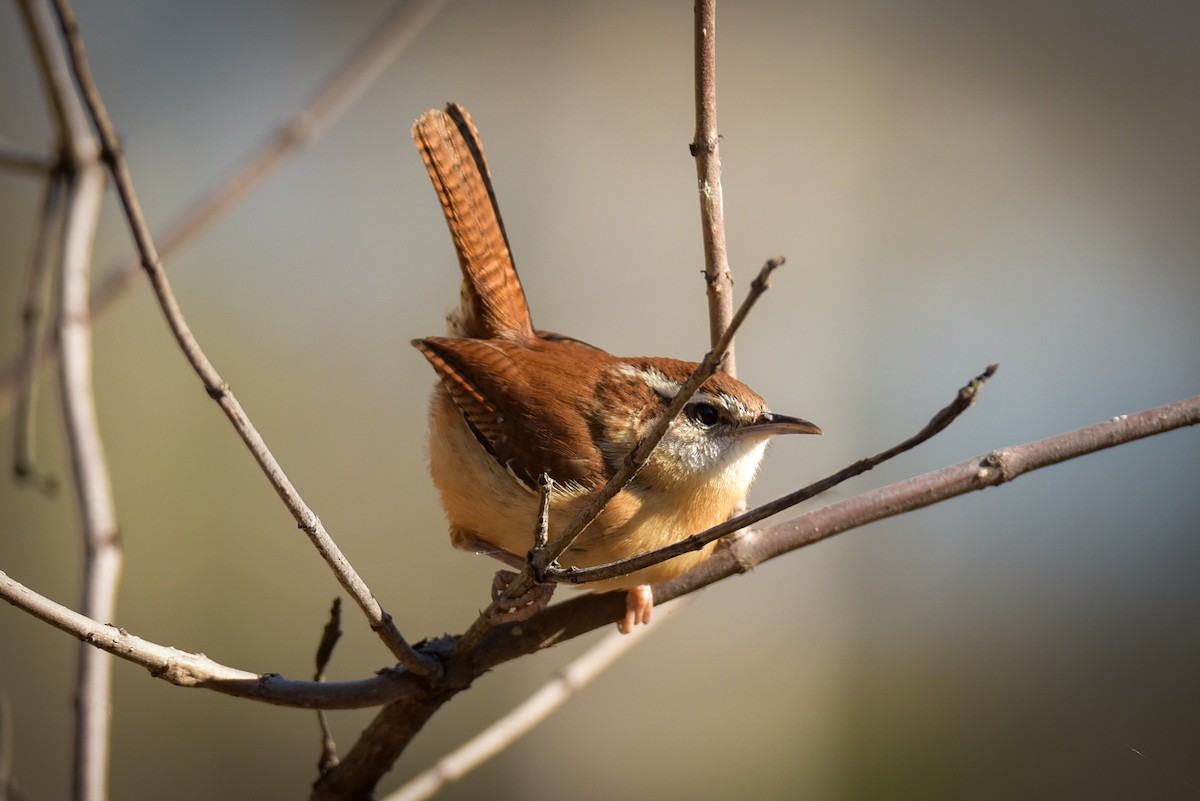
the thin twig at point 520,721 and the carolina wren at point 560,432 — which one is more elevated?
the carolina wren at point 560,432

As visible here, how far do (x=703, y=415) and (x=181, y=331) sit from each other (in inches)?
42.2

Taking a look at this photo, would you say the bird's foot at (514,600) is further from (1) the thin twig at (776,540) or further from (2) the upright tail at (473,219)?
(2) the upright tail at (473,219)

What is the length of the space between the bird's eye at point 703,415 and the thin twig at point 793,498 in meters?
0.82

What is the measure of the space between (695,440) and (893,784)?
3144mm

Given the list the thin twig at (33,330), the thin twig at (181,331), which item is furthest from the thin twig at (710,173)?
the thin twig at (33,330)

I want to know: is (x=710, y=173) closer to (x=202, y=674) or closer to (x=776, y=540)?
(x=776, y=540)

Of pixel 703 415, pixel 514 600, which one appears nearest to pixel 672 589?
pixel 703 415

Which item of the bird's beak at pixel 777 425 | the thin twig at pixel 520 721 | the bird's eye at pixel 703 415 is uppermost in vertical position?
the bird's eye at pixel 703 415

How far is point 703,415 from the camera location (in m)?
1.97

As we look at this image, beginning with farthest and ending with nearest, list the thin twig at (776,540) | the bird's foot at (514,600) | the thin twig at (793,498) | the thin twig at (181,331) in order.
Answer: the thin twig at (776,540) → the bird's foot at (514,600) → the thin twig at (181,331) → the thin twig at (793,498)

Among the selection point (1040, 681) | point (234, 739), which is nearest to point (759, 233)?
point (1040, 681)

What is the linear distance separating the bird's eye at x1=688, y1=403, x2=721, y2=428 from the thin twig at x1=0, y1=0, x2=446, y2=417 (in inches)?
39.6

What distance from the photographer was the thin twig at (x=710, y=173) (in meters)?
1.38

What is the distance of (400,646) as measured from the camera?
138cm
